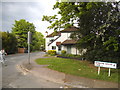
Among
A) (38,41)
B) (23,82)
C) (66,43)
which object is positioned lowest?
(23,82)

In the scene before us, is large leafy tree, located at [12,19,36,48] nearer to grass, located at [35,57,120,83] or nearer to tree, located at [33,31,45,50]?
tree, located at [33,31,45,50]

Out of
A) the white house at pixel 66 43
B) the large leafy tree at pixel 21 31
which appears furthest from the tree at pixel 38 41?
the white house at pixel 66 43

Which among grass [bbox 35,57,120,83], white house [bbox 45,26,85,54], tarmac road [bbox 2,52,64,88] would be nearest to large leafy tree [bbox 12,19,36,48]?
white house [bbox 45,26,85,54]

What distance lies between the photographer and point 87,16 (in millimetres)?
9273

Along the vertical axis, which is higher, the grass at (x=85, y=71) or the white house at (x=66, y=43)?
the white house at (x=66, y=43)

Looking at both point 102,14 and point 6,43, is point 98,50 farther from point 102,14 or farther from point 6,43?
point 6,43

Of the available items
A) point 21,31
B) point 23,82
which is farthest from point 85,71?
point 21,31

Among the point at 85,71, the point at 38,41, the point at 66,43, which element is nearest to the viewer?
the point at 85,71

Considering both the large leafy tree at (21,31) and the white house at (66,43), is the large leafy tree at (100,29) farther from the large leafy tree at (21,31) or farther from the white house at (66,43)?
the large leafy tree at (21,31)

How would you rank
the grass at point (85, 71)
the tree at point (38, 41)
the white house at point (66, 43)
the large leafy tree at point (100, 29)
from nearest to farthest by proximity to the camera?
the grass at point (85, 71) → the large leafy tree at point (100, 29) → the white house at point (66, 43) → the tree at point (38, 41)

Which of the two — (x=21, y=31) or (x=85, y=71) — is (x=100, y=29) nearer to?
(x=85, y=71)

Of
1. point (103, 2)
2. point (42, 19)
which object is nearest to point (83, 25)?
point (103, 2)

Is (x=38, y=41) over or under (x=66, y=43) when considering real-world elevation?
over

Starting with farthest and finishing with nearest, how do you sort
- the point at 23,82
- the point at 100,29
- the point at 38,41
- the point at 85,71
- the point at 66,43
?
the point at 38,41
the point at 66,43
the point at 100,29
the point at 85,71
the point at 23,82
